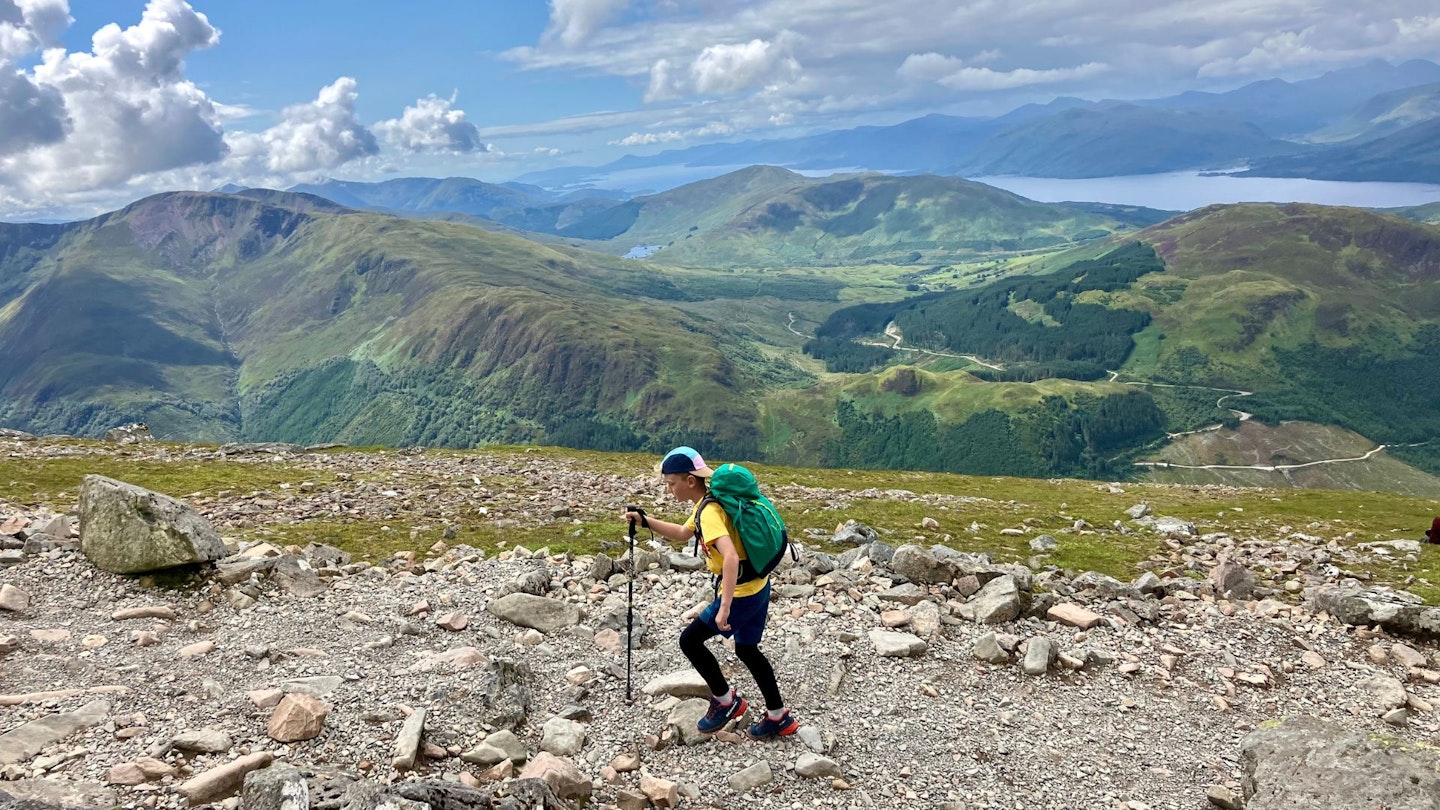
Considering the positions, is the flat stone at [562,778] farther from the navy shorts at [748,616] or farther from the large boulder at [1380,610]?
the large boulder at [1380,610]

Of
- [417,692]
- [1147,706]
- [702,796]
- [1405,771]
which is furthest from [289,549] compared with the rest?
[1405,771]

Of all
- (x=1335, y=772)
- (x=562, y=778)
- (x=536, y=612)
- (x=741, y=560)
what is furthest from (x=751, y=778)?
(x=1335, y=772)

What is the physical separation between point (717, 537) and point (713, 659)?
2.47 metres

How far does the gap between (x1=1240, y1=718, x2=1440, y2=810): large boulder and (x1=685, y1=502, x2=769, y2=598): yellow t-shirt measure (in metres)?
7.70

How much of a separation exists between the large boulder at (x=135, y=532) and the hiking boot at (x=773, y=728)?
44.8 feet

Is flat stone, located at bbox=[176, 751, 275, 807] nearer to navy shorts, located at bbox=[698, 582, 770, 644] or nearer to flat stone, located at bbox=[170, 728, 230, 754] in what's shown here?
flat stone, located at bbox=[170, 728, 230, 754]

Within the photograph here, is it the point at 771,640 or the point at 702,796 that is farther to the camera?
the point at 771,640

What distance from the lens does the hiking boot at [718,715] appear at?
11.7 m

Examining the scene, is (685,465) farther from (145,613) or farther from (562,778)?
(145,613)

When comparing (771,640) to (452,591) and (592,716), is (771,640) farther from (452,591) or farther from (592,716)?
(452,591)

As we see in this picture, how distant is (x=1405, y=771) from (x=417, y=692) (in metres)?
14.7

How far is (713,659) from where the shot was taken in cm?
1152

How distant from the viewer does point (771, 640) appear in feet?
51.5

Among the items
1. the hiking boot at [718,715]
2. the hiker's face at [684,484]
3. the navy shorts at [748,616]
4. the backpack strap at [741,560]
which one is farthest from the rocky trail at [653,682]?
the hiker's face at [684,484]
